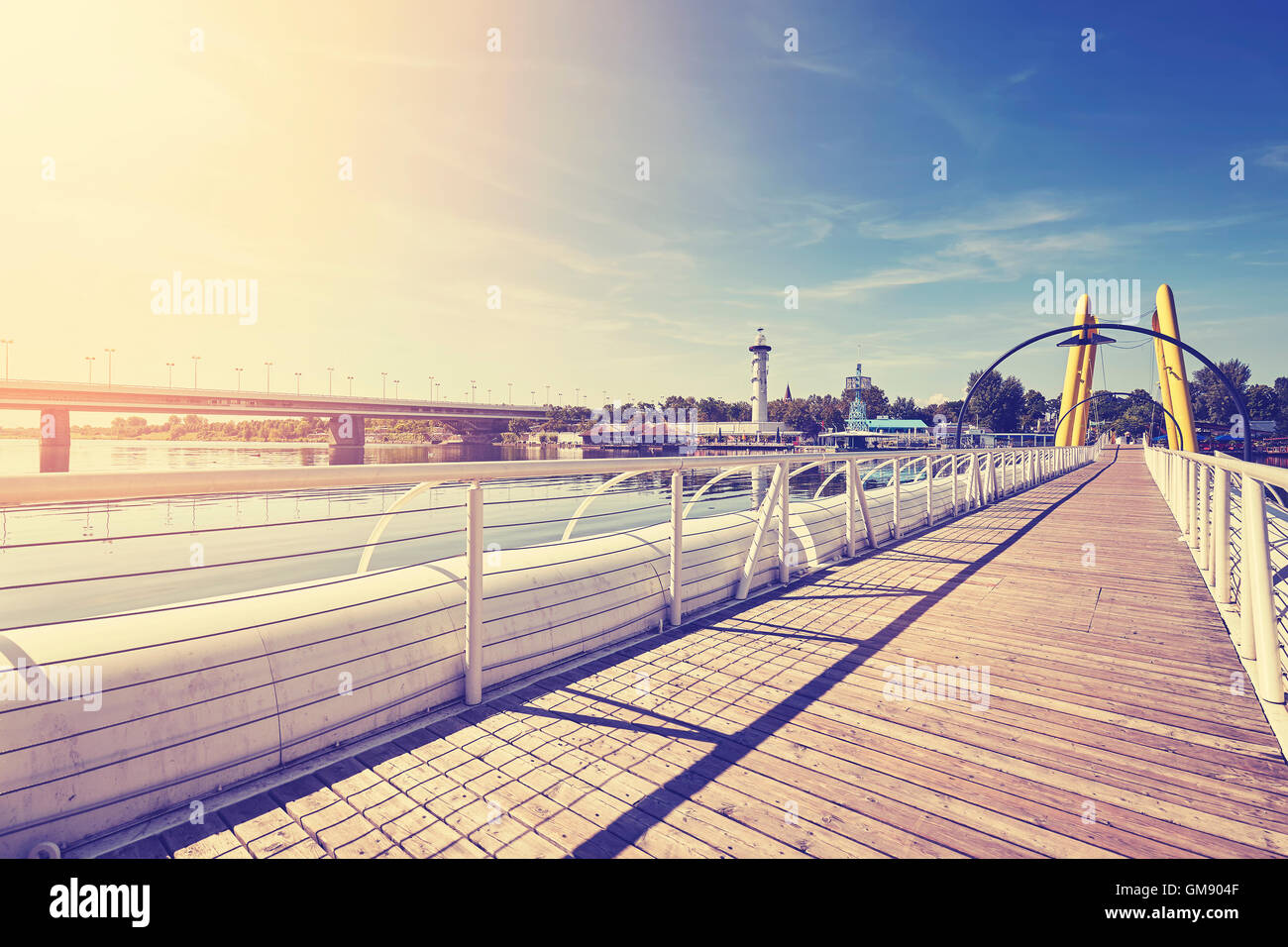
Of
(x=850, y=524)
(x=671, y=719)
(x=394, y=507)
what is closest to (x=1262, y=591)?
(x=671, y=719)

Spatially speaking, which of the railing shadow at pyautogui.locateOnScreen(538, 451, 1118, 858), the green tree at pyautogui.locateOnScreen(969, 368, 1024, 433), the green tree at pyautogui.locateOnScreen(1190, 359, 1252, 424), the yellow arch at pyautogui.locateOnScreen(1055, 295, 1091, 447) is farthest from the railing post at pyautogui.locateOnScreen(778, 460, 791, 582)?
the green tree at pyautogui.locateOnScreen(1190, 359, 1252, 424)

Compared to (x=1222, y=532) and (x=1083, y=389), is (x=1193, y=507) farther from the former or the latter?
(x=1083, y=389)

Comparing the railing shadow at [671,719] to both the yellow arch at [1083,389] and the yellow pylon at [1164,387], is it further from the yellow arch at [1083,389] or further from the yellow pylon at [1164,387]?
the yellow arch at [1083,389]

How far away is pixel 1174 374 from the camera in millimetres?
36562

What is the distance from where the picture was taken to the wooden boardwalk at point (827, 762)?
1.98 meters

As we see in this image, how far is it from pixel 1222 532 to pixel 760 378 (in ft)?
398

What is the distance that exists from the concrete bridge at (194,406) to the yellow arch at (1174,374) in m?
47.8

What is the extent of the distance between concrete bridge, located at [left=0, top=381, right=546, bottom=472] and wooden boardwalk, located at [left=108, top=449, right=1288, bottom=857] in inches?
1197

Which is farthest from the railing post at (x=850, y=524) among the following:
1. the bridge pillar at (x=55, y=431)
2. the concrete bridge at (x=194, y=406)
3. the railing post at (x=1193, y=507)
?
the bridge pillar at (x=55, y=431)

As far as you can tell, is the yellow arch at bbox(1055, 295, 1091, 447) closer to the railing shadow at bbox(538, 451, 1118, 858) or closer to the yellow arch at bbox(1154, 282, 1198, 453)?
the yellow arch at bbox(1154, 282, 1198, 453)

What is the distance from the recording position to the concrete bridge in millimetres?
37250

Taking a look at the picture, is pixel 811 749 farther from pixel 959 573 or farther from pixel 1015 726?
pixel 959 573

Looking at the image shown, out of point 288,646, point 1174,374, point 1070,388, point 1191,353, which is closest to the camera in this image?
point 288,646

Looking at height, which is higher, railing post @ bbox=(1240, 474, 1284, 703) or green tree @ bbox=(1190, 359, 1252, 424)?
green tree @ bbox=(1190, 359, 1252, 424)
